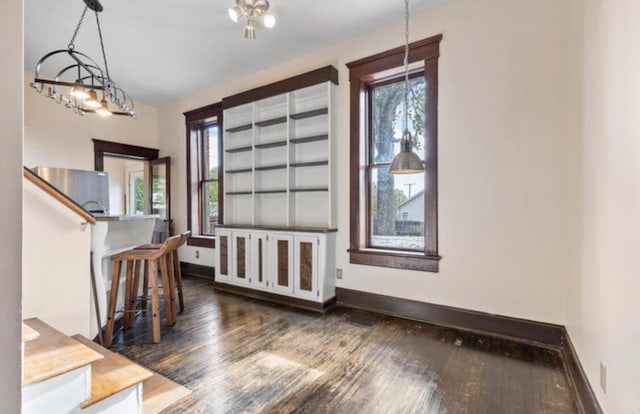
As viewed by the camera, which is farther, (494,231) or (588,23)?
(494,231)

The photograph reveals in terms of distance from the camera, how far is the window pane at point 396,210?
10.7ft

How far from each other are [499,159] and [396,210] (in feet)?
3.69

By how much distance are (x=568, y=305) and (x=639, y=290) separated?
4.77 feet

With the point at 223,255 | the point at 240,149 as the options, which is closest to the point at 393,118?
the point at 240,149

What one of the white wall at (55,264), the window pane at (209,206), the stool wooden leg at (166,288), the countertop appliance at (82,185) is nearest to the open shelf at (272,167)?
the window pane at (209,206)

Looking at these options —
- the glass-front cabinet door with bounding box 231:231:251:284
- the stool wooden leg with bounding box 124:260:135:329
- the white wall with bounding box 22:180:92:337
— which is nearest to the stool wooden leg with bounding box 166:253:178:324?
the stool wooden leg with bounding box 124:260:135:329

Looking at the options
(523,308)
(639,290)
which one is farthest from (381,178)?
(639,290)

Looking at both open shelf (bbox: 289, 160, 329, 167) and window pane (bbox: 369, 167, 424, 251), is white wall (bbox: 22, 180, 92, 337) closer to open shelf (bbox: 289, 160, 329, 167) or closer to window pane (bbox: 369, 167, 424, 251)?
open shelf (bbox: 289, 160, 329, 167)

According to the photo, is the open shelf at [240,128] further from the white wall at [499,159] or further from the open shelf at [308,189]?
the white wall at [499,159]

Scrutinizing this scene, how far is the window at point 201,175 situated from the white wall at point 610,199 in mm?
4708

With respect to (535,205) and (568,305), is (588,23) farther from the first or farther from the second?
(568,305)

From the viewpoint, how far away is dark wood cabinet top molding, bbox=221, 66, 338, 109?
357 cm

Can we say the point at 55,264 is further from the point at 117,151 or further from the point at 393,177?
the point at 117,151

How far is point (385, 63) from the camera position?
10.8ft
